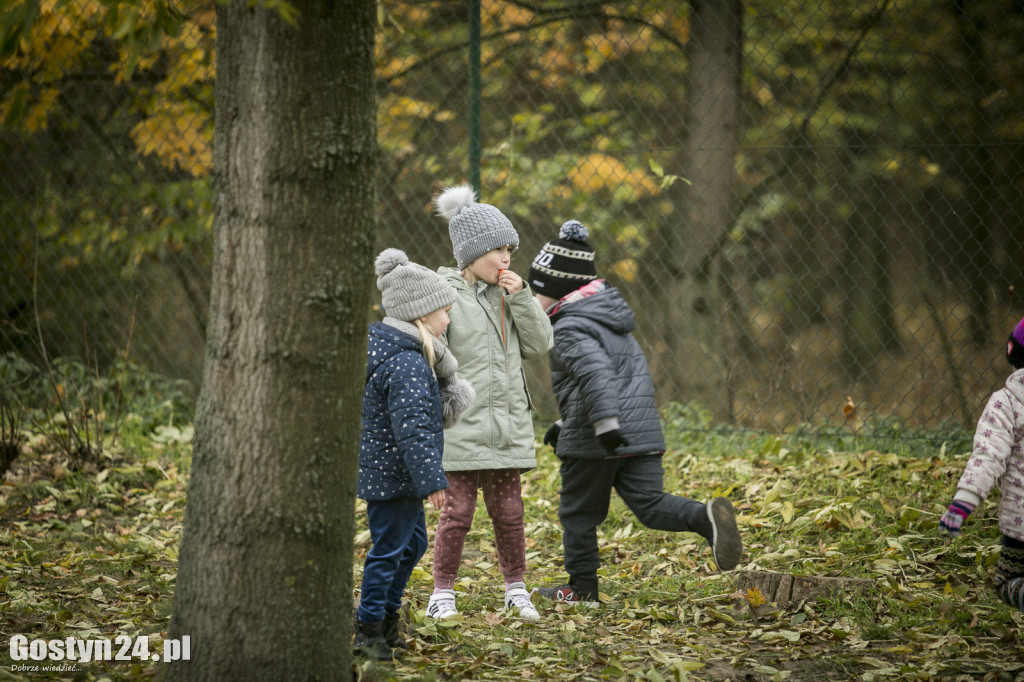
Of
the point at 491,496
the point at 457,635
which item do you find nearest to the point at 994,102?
the point at 491,496

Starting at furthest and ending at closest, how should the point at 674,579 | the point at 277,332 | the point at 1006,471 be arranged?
1. the point at 674,579
2. the point at 1006,471
3. the point at 277,332

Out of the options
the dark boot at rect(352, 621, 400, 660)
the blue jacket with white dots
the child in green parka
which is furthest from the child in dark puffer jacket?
the dark boot at rect(352, 621, 400, 660)

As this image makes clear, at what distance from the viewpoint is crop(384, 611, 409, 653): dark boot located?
9.53ft

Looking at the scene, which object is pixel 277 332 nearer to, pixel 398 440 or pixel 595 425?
pixel 398 440

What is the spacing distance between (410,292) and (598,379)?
0.96 m

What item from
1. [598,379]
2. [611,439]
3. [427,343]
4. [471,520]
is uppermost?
[427,343]

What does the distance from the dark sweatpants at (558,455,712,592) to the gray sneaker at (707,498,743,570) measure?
0.45 ft

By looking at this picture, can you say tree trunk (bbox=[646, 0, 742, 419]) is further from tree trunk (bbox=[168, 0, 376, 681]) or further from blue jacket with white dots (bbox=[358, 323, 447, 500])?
tree trunk (bbox=[168, 0, 376, 681])

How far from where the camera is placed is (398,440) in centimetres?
286

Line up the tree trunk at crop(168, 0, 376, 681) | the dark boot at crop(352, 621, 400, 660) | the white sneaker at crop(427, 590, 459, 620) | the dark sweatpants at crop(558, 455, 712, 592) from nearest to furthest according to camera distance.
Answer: the tree trunk at crop(168, 0, 376, 681), the dark boot at crop(352, 621, 400, 660), the white sneaker at crop(427, 590, 459, 620), the dark sweatpants at crop(558, 455, 712, 592)

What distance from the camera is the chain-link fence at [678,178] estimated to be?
6477mm

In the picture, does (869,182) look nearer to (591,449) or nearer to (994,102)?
(994,102)

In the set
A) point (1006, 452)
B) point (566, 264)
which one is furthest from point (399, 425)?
point (1006, 452)

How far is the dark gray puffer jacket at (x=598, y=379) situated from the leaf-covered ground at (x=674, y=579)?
0.67 m
